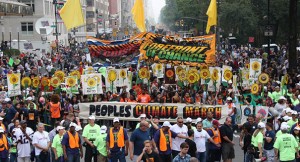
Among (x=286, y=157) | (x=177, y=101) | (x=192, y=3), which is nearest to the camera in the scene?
(x=286, y=157)

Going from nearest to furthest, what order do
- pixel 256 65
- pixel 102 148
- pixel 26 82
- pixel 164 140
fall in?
pixel 164 140 → pixel 102 148 → pixel 26 82 → pixel 256 65

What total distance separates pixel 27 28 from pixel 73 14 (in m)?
55.7

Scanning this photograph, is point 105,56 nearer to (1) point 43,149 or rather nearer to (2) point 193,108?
(2) point 193,108

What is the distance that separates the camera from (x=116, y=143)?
13.7 metres

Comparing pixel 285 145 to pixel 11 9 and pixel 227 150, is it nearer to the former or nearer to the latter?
pixel 227 150

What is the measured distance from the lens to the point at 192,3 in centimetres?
9056

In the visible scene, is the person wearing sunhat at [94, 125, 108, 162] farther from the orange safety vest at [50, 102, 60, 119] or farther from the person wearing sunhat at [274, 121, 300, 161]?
the orange safety vest at [50, 102, 60, 119]

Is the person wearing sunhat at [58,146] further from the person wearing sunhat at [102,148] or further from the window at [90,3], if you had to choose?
the window at [90,3]

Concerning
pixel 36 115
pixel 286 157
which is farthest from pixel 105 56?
pixel 286 157

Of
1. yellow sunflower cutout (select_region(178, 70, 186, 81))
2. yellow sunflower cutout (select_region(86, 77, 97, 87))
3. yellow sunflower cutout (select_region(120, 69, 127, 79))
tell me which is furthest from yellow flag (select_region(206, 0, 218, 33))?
yellow sunflower cutout (select_region(86, 77, 97, 87))

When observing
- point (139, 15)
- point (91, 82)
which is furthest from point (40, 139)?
point (139, 15)

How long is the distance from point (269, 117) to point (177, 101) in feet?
13.1

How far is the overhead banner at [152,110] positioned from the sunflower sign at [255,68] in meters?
4.68

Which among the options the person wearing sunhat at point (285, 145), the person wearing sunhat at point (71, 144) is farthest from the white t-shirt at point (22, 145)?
the person wearing sunhat at point (285, 145)
